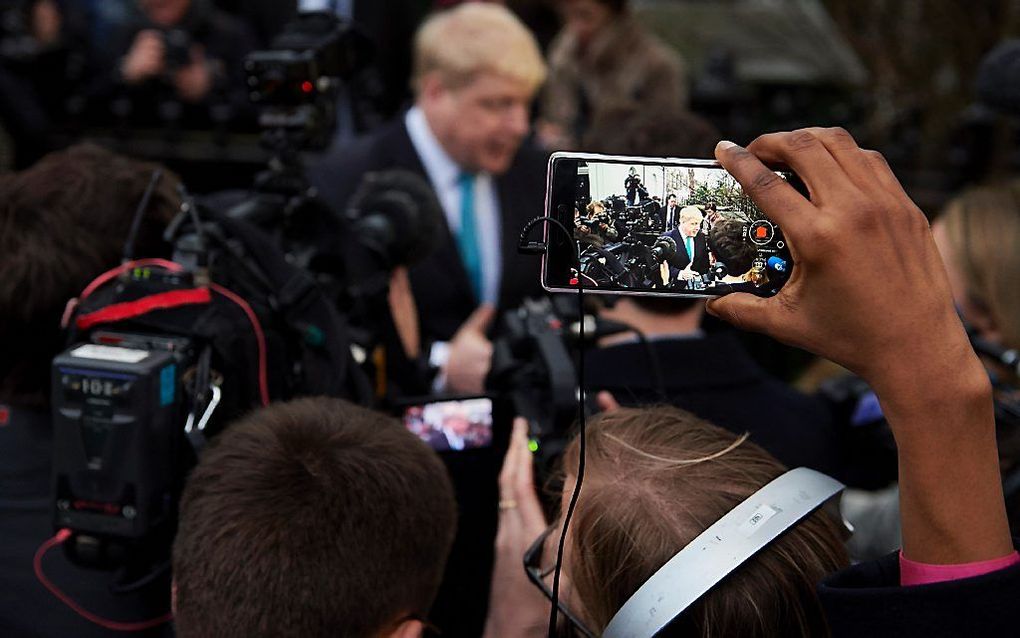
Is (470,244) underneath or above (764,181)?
underneath

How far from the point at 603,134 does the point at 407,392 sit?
78cm

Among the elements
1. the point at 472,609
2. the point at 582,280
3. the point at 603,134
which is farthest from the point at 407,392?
the point at 582,280

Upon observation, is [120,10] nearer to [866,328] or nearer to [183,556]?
[183,556]

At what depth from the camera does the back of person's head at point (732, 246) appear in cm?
134

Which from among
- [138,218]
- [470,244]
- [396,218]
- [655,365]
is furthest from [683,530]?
[470,244]

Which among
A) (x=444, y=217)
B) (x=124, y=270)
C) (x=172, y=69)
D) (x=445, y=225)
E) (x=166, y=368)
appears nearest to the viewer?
(x=166, y=368)

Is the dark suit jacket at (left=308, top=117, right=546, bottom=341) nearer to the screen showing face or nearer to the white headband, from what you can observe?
the screen showing face

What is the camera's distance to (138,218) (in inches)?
77.8

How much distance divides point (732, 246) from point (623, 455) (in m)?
0.34

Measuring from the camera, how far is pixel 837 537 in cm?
140

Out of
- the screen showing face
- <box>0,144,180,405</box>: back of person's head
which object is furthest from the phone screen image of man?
<box>0,144,180,405</box>: back of person's head

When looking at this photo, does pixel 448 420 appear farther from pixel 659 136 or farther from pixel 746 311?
pixel 746 311

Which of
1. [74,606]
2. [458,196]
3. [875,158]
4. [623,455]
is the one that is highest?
[875,158]

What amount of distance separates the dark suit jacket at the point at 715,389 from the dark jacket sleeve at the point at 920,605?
3.57 feet
